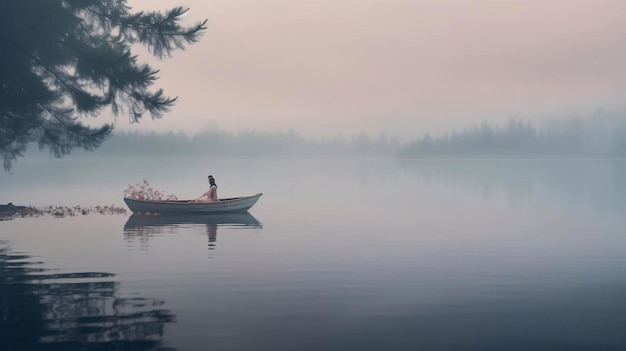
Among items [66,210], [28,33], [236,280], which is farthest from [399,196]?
[236,280]

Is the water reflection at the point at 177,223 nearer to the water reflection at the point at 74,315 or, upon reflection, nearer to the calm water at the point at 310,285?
the calm water at the point at 310,285

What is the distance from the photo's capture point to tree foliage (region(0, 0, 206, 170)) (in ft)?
108

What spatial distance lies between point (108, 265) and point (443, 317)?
1058 cm

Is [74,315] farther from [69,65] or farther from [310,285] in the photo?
[69,65]

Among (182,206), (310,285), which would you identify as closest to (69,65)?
(182,206)

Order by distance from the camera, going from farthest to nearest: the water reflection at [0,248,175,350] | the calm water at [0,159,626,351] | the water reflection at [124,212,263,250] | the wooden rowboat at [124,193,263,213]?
the wooden rowboat at [124,193,263,213] < the water reflection at [124,212,263,250] < the calm water at [0,159,626,351] < the water reflection at [0,248,175,350]

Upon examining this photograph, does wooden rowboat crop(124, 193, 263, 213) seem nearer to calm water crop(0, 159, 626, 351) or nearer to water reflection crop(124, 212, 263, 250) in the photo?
water reflection crop(124, 212, 263, 250)

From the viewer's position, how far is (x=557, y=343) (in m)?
11.7

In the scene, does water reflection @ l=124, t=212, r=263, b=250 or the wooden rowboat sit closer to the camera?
water reflection @ l=124, t=212, r=263, b=250

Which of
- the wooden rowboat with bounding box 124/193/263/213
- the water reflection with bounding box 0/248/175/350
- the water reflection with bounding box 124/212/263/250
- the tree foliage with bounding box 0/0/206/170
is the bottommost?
the water reflection with bounding box 0/248/175/350

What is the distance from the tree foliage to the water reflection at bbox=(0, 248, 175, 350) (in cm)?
1802

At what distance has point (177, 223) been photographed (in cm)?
3281

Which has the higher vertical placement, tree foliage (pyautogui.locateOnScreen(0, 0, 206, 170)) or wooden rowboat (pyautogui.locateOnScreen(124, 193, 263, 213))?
tree foliage (pyautogui.locateOnScreen(0, 0, 206, 170))

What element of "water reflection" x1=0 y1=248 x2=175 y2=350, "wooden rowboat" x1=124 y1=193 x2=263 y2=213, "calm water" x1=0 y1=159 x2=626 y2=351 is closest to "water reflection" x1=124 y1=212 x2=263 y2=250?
"calm water" x1=0 y1=159 x2=626 y2=351
